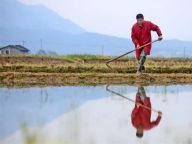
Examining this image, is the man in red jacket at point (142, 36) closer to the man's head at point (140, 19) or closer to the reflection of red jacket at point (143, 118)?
the man's head at point (140, 19)

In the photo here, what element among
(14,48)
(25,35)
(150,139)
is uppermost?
(25,35)

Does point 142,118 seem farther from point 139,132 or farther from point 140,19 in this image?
point 140,19

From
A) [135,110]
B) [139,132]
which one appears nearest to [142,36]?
[135,110]

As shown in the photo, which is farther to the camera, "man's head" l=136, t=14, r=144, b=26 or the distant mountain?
the distant mountain

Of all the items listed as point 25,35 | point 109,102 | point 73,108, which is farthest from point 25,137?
point 25,35

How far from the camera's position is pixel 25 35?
531ft

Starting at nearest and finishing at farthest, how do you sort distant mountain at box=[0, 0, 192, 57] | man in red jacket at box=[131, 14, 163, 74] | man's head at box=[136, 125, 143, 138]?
1. man's head at box=[136, 125, 143, 138]
2. man in red jacket at box=[131, 14, 163, 74]
3. distant mountain at box=[0, 0, 192, 57]

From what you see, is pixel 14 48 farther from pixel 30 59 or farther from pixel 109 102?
pixel 109 102

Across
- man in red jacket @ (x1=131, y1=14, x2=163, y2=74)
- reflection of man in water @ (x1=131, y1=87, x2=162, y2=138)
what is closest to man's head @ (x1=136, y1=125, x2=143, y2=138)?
reflection of man in water @ (x1=131, y1=87, x2=162, y2=138)

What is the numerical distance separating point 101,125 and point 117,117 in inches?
24.6

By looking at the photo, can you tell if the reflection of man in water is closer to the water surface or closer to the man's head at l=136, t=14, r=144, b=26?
the water surface

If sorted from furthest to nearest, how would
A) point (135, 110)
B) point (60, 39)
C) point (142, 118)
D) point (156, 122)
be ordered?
point (60, 39)
point (135, 110)
point (142, 118)
point (156, 122)

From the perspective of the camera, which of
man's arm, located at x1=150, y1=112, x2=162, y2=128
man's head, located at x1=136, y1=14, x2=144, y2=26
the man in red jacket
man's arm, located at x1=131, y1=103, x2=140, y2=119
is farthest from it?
the man in red jacket

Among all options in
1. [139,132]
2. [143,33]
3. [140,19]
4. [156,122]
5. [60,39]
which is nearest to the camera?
[139,132]
